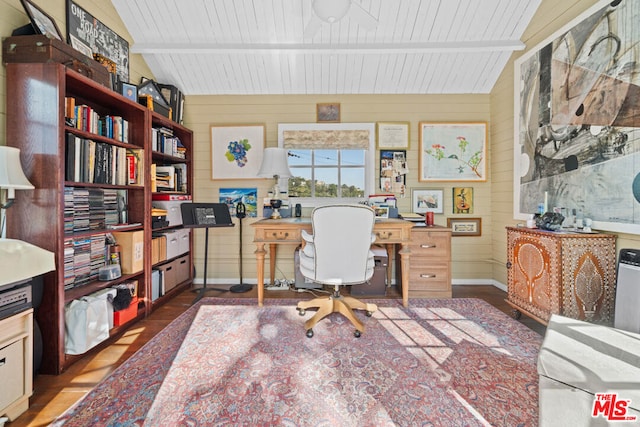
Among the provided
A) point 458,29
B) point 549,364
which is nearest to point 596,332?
point 549,364

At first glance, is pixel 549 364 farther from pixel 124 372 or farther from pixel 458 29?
pixel 458 29

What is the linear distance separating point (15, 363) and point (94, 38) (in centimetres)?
268

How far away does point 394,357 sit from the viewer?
1846 millimetres

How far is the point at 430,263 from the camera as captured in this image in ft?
9.87

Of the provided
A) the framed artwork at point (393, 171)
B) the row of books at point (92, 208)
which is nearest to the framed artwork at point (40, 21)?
the row of books at point (92, 208)

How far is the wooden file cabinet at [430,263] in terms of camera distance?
9.80 feet

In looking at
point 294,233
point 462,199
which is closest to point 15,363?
point 294,233

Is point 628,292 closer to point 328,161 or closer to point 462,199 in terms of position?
point 462,199

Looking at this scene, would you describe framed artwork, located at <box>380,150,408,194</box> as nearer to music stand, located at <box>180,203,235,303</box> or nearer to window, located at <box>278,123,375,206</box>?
window, located at <box>278,123,375,206</box>

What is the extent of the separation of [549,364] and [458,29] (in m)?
3.22

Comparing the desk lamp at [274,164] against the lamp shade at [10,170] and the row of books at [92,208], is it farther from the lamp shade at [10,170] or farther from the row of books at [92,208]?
the lamp shade at [10,170]

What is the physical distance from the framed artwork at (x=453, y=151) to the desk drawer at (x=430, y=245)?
0.86m
